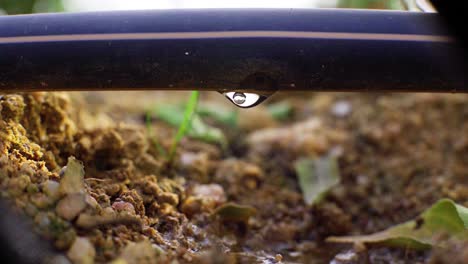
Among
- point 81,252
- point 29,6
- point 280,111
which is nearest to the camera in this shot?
point 81,252

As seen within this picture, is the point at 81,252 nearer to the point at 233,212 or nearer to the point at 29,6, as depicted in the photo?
the point at 233,212

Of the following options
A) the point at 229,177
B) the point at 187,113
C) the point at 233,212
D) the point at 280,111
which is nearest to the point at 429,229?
the point at 233,212

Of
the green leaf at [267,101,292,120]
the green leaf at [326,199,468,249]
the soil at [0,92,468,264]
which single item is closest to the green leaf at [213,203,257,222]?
the soil at [0,92,468,264]

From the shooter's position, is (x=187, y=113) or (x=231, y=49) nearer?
(x=231, y=49)

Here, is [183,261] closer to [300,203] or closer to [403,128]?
[300,203]

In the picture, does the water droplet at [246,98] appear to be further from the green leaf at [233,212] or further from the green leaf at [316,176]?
the green leaf at [316,176]

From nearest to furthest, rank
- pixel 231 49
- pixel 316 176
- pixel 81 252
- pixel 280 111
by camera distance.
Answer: pixel 81 252
pixel 231 49
pixel 316 176
pixel 280 111

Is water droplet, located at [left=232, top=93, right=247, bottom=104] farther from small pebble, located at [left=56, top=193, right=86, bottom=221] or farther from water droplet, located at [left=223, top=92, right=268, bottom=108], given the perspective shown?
small pebble, located at [left=56, top=193, right=86, bottom=221]
